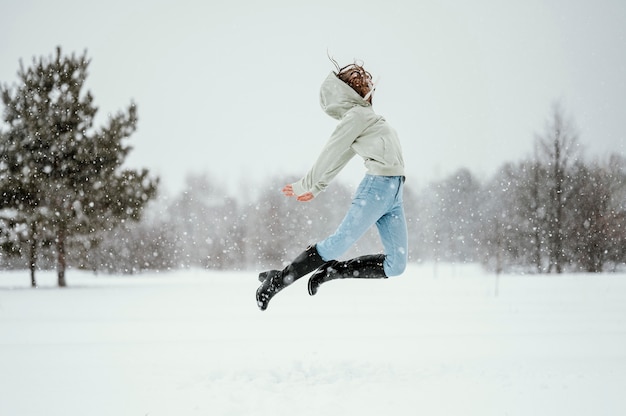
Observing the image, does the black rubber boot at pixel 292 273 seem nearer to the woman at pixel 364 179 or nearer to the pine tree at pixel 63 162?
the woman at pixel 364 179

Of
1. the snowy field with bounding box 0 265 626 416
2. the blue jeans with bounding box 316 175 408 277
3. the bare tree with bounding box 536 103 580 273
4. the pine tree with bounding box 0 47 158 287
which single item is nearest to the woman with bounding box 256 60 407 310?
the blue jeans with bounding box 316 175 408 277

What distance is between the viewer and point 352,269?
2.69 metres

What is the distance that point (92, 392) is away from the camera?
5336 mm

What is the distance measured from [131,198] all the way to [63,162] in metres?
2.75

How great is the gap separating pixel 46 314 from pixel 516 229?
1893 centimetres

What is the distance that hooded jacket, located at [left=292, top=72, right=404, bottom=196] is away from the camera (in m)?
2.36

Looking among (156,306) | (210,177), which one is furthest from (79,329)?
(210,177)

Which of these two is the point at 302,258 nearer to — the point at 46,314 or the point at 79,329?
the point at 79,329

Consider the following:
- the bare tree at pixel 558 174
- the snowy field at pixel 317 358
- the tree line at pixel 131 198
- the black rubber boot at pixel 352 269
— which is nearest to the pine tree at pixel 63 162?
the tree line at pixel 131 198

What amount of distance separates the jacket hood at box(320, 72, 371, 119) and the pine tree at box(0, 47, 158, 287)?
18434 millimetres

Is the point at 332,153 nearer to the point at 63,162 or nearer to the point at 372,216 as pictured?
the point at 372,216

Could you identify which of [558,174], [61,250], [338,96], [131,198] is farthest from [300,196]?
[558,174]

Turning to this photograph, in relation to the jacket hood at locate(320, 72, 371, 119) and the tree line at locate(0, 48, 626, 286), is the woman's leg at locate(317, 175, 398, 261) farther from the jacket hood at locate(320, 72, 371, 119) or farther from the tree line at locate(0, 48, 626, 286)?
the tree line at locate(0, 48, 626, 286)

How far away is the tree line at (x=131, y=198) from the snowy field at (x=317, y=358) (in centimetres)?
495
